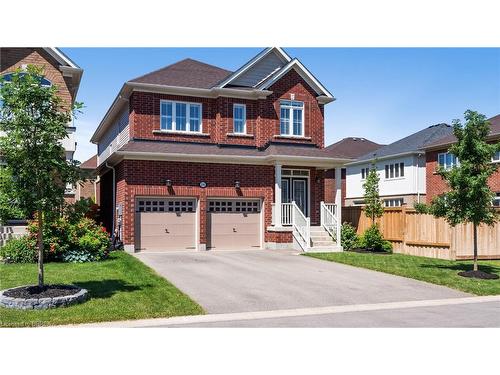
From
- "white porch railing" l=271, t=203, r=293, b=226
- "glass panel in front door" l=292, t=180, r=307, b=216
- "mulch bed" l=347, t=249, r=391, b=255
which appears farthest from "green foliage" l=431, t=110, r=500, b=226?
"glass panel in front door" l=292, t=180, r=307, b=216

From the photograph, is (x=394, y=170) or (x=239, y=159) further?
(x=394, y=170)

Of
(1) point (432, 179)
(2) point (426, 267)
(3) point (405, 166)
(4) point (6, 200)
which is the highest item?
(3) point (405, 166)

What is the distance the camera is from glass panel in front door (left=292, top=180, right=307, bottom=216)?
2289 cm

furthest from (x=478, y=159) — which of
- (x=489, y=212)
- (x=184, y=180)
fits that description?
(x=184, y=180)

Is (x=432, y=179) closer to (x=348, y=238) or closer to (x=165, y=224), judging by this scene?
(x=348, y=238)

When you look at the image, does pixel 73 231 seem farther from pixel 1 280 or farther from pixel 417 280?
pixel 417 280

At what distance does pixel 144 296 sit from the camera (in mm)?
10789

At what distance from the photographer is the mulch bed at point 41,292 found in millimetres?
9891

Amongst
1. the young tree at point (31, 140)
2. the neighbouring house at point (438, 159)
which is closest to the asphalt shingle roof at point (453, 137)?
the neighbouring house at point (438, 159)

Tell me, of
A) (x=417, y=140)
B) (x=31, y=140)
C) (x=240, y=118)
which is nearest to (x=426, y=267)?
(x=240, y=118)

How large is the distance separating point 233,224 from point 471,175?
10.1m

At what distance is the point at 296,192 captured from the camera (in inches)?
901

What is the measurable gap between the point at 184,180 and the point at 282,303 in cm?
1075

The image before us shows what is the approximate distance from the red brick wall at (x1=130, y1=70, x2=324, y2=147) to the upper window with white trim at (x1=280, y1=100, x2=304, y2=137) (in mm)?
203
